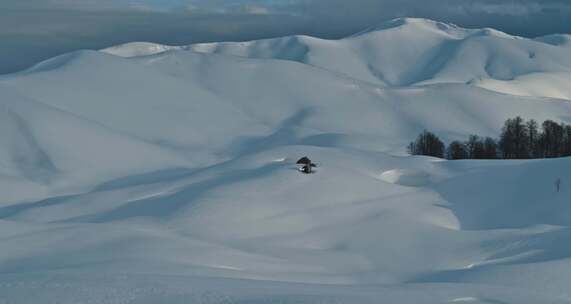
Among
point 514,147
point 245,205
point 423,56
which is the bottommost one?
point 245,205

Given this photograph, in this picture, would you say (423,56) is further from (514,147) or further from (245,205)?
(245,205)

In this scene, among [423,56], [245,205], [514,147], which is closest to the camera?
[245,205]

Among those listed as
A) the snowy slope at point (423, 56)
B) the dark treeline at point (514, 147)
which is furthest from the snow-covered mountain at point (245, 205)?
the snowy slope at point (423, 56)

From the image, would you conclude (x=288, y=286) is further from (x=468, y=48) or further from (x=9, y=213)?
(x=468, y=48)

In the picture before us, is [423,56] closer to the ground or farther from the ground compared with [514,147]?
farther from the ground

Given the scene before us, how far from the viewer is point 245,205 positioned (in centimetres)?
2997

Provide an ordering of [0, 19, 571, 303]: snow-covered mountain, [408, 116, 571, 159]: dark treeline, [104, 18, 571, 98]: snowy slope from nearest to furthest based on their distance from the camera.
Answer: [0, 19, 571, 303]: snow-covered mountain → [408, 116, 571, 159]: dark treeline → [104, 18, 571, 98]: snowy slope

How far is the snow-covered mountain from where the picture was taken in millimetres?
14977

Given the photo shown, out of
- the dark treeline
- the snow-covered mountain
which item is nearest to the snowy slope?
the snow-covered mountain

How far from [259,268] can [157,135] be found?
1842 inches

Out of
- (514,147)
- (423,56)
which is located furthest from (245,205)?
(423,56)

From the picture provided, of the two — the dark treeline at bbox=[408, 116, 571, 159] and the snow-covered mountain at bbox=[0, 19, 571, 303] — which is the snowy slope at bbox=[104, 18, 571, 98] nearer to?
the snow-covered mountain at bbox=[0, 19, 571, 303]

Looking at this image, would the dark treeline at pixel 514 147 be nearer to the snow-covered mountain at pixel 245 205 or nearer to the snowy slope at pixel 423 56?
the snow-covered mountain at pixel 245 205

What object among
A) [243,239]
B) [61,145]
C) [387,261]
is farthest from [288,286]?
[61,145]
